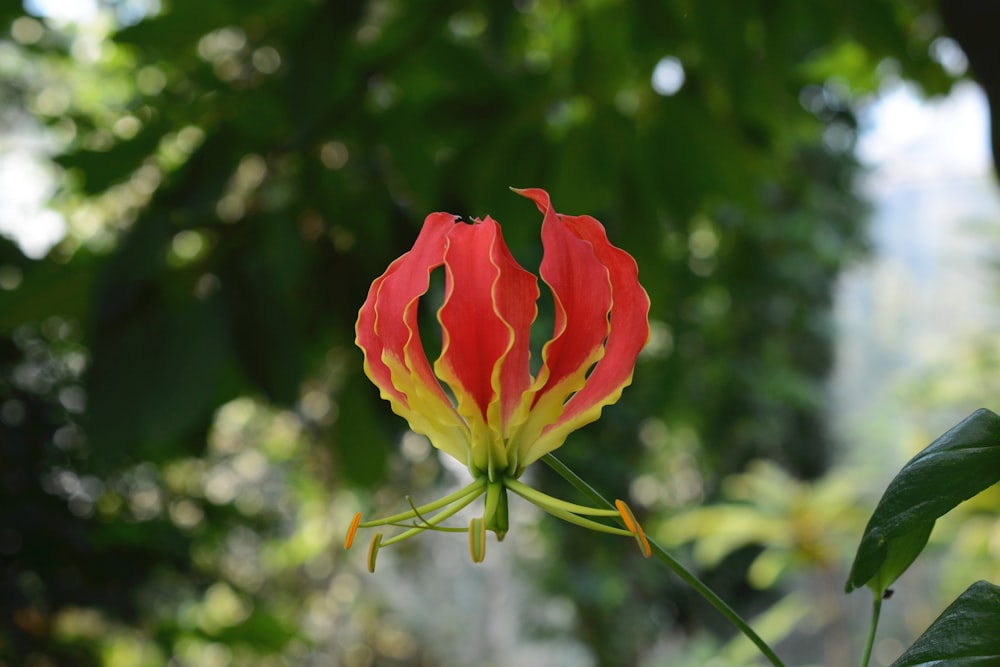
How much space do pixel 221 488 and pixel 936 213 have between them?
503 centimetres

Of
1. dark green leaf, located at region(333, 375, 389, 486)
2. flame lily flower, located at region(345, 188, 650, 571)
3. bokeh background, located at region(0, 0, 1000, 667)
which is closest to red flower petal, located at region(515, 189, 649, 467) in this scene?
flame lily flower, located at region(345, 188, 650, 571)

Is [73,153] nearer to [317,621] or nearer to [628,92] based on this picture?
[628,92]

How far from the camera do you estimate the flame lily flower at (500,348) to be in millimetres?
208

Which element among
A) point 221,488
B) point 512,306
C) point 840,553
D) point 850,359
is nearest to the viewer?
point 512,306

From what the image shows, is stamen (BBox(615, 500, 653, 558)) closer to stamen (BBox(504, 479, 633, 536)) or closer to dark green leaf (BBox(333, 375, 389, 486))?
stamen (BBox(504, 479, 633, 536))

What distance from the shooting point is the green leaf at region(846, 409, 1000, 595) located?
212mm

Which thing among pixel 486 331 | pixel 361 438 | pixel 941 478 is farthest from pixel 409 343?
pixel 361 438

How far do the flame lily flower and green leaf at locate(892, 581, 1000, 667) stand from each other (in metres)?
0.06

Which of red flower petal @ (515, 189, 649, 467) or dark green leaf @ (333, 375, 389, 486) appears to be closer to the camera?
red flower petal @ (515, 189, 649, 467)

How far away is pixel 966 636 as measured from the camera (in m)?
0.20

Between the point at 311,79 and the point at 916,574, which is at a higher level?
the point at 916,574

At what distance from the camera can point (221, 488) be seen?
3389 millimetres

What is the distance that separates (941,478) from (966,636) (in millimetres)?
34

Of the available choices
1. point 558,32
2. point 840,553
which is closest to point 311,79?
point 558,32
